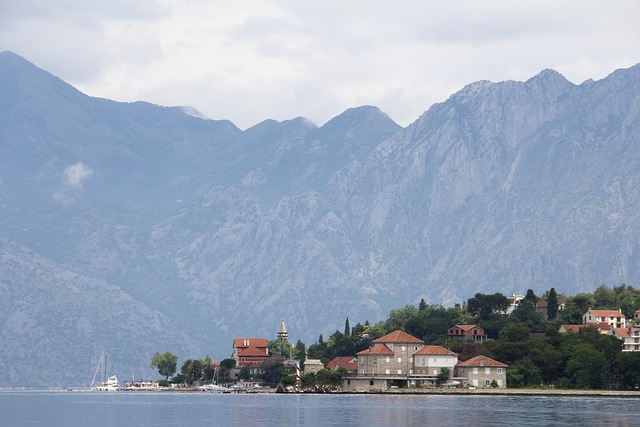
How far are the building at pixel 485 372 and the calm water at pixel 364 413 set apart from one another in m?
14.3

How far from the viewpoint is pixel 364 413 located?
13388cm

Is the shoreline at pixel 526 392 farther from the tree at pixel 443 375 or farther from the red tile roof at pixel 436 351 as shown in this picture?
the red tile roof at pixel 436 351

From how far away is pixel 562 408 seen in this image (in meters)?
141

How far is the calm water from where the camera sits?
119m

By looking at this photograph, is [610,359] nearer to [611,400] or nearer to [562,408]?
[611,400]

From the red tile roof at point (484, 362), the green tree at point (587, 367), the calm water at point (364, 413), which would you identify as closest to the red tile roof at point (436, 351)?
the red tile roof at point (484, 362)

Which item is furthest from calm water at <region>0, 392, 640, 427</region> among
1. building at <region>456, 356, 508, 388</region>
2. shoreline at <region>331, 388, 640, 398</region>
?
building at <region>456, 356, 508, 388</region>

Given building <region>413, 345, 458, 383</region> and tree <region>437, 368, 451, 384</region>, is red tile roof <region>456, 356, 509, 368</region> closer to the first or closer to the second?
tree <region>437, 368, 451, 384</region>

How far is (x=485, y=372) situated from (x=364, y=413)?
5949cm

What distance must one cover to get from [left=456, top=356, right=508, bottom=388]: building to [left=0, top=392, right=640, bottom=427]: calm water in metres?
14.3

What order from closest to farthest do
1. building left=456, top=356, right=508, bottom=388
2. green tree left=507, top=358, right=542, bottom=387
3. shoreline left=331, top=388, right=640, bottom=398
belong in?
shoreline left=331, top=388, right=640, bottom=398, building left=456, top=356, right=508, bottom=388, green tree left=507, top=358, right=542, bottom=387

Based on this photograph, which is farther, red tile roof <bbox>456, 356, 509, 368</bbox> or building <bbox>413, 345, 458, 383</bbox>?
building <bbox>413, 345, 458, 383</bbox>

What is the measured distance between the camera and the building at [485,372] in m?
188

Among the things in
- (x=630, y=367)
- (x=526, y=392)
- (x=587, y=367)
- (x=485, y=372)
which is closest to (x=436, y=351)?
(x=485, y=372)
